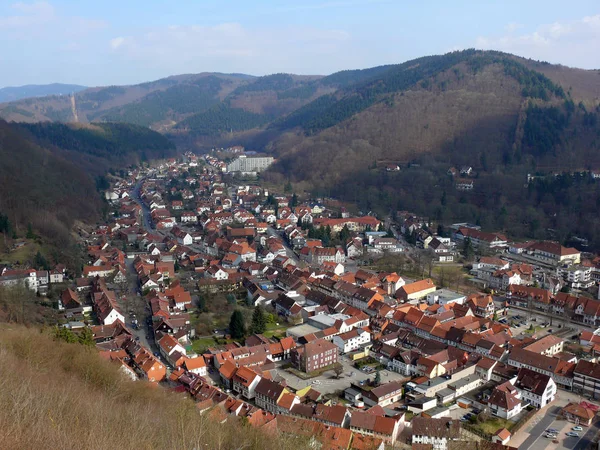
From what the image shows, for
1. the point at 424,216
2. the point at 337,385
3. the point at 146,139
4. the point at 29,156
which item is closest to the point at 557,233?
the point at 424,216

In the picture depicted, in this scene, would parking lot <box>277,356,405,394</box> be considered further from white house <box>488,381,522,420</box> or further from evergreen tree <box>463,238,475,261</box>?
evergreen tree <box>463,238,475,261</box>

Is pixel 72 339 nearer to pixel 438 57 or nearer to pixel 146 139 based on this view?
pixel 146 139

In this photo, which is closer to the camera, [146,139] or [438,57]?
[146,139]

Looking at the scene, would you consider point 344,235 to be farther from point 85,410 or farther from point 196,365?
point 85,410

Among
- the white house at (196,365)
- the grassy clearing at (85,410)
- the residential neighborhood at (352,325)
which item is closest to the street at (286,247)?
the residential neighborhood at (352,325)

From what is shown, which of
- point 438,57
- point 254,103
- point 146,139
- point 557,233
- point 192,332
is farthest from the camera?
point 254,103

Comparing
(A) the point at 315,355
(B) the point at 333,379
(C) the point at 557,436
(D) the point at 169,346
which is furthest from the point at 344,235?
(C) the point at 557,436

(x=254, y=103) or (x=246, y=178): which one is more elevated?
(x=254, y=103)

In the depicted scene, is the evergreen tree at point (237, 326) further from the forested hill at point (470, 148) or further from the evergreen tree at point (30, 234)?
the forested hill at point (470, 148)

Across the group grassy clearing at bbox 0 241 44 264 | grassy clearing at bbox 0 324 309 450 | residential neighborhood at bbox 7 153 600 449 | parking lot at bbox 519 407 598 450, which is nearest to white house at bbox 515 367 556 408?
residential neighborhood at bbox 7 153 600 449
